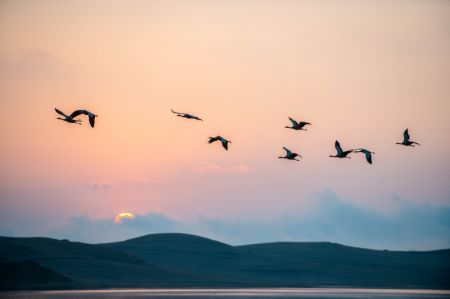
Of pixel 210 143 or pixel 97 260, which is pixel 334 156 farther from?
pixel 97 260

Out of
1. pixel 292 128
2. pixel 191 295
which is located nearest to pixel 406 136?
pixel 292 128

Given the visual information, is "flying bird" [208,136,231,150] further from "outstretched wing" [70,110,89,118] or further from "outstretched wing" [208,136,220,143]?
"outstretched wing" [70,110,89,118]

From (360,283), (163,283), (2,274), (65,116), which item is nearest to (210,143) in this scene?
Result: (65,116)

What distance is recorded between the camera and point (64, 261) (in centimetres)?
18612

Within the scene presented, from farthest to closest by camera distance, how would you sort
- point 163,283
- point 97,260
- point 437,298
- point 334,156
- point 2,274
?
point 97,260 → point 163,283 → point 2,274 → point 437,298 → point 334,156

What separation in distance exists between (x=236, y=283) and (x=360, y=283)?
25.0m

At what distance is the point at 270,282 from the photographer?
197 m

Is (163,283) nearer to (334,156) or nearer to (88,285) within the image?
(88,285)

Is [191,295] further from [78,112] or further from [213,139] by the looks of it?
[78,112]

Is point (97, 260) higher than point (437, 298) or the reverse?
higher

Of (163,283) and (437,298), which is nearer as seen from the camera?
(437,298)

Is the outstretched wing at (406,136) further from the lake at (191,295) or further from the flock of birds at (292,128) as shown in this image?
the lake at (191,295)

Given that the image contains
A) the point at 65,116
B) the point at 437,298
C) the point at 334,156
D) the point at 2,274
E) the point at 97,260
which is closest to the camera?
the point at 65,116

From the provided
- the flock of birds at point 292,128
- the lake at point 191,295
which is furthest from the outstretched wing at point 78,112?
the lake at point 191,295
